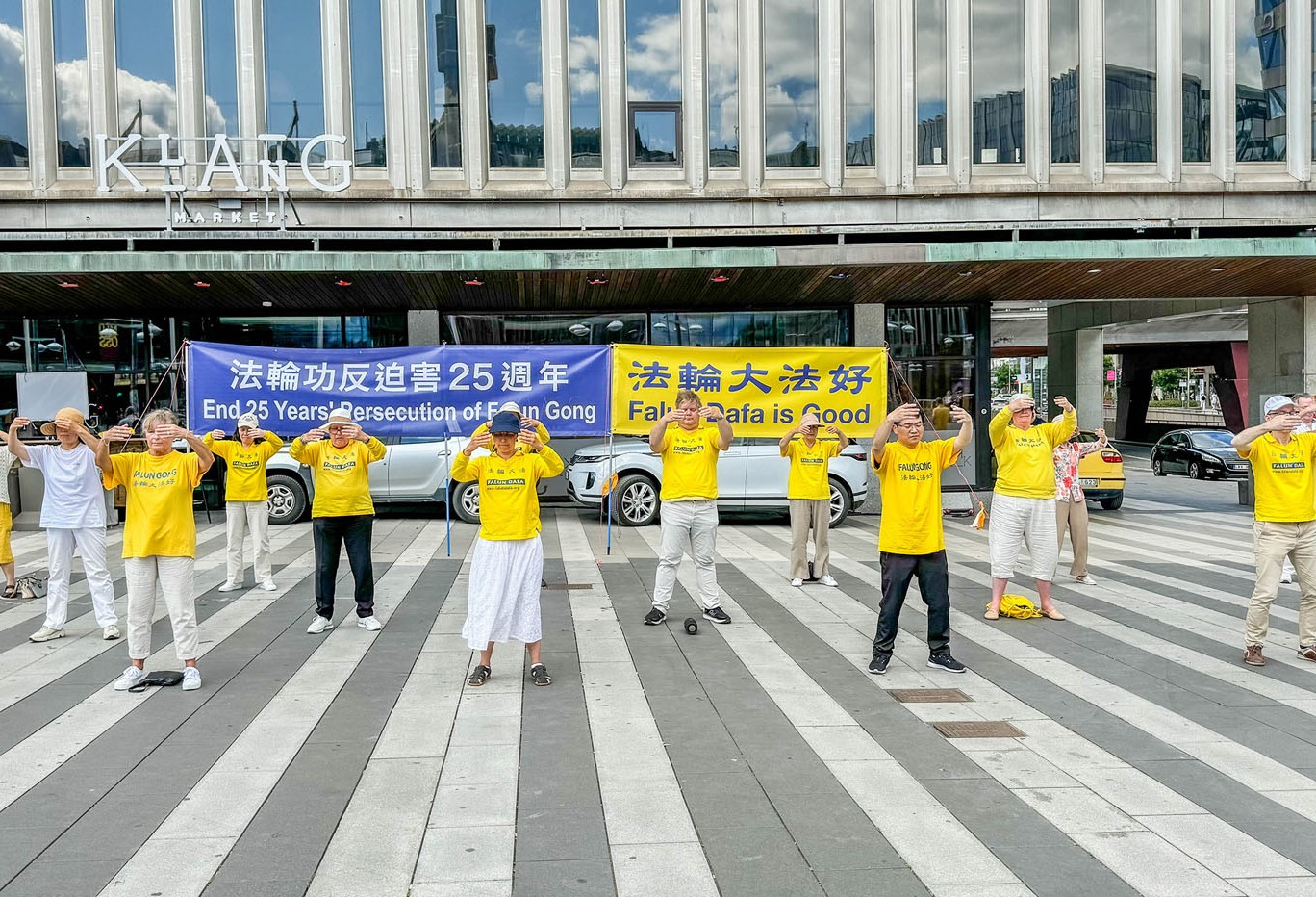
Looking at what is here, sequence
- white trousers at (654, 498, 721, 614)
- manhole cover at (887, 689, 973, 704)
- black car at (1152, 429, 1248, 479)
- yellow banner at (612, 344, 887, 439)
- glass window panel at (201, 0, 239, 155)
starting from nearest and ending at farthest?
manhole cover at (887, 689, 973, 704)
white trousers at (654, 498, 721, 614)
yellow banner at (612, 344, 887, 439)
glass window panel at (201, 0, 239, 155)
black car at (1152, 429, 1248, 479)

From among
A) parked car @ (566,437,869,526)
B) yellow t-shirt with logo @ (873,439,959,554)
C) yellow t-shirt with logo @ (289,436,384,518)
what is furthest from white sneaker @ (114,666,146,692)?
parked car @ (566,437,869,526)

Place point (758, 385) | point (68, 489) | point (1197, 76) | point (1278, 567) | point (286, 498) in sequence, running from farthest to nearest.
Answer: point (1197, 76) < point (286, 498) < point (758, 385) < point (68, 489) < point (1278, 567)

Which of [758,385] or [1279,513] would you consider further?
[758,385]

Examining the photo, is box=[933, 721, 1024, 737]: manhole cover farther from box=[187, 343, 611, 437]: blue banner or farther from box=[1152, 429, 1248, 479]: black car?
box=[1152, 429, 1248, 479]: black car

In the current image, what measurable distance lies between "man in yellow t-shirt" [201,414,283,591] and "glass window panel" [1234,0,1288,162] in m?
20.5

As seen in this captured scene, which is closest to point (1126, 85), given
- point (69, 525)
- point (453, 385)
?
point (453, 385)

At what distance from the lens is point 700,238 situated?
20422mm

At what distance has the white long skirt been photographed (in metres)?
6.95

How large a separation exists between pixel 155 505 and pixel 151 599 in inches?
26.5

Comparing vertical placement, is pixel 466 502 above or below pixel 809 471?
below

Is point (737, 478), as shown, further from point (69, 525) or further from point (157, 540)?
point (157, 540)

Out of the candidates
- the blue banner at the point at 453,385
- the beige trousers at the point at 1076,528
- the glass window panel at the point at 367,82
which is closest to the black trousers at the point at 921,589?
the beige trousers at the point at 1076,528

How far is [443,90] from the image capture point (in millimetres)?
20188

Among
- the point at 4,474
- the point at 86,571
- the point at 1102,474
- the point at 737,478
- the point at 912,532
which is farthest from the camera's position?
the point at 1102,474
